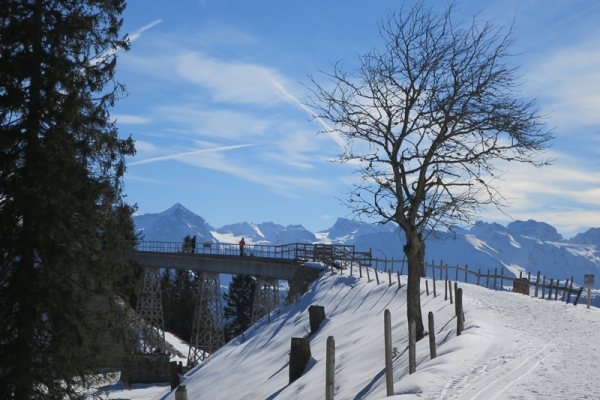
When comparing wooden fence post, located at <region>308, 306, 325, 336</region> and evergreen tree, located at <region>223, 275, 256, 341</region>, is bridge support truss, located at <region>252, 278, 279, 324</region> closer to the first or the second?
wooden fence post, located at <region>308, 306, 325, 336</region>

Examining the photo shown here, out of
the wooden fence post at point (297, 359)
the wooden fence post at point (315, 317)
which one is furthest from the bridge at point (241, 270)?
the wooden fence post at point (297, 359)

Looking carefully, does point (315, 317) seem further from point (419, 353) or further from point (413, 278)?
point (419, 353)

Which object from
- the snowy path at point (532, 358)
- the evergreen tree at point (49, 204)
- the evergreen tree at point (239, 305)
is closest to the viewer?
the snowy path at point (532, 358)

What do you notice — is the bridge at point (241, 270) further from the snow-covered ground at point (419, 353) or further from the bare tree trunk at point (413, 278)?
the bare tree trunk at point (413, 278)

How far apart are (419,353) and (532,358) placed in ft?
11.3

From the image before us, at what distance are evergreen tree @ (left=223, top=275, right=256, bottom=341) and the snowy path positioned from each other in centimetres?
5760

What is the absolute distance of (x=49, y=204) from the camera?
55.8ft

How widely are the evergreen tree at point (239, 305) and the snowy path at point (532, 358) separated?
189 feet

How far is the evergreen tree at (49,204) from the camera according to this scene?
55.3ft

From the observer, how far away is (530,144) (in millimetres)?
19406

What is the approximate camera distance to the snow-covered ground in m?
12.0

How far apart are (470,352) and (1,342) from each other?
39.7ft

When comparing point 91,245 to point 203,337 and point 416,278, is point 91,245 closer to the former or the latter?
point 416,278

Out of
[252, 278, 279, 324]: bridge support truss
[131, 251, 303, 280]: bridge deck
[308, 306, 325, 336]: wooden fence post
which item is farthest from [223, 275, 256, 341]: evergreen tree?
[308, 306, 325, 336]: wooden fence post
